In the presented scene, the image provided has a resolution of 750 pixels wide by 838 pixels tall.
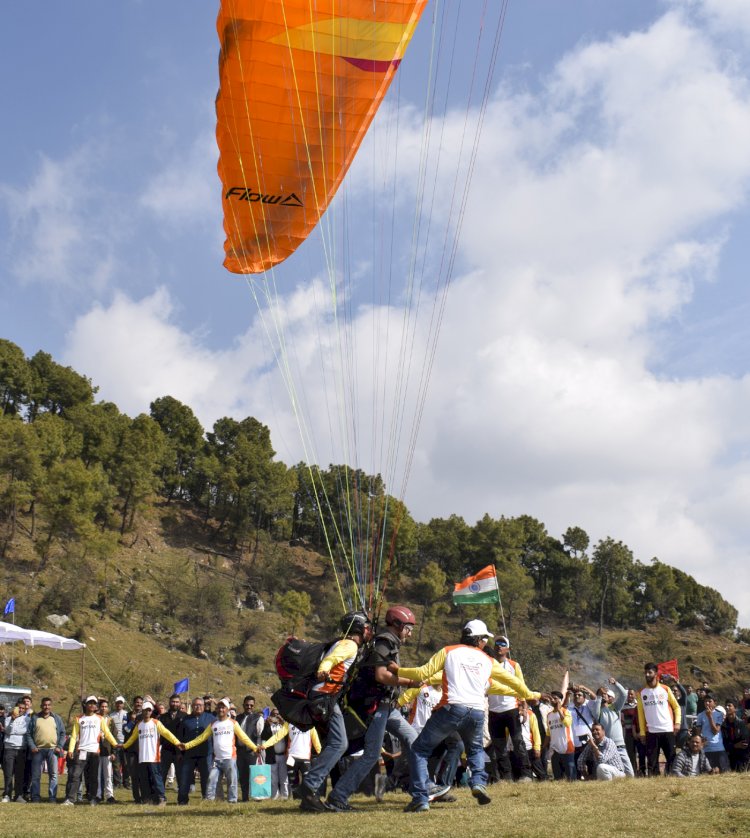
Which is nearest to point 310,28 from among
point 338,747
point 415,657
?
point 338,747

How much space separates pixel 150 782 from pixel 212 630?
5928 centimetres

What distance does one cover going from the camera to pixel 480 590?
22281 mm

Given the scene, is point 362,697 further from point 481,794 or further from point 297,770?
point 297,770

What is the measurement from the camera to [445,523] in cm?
9869

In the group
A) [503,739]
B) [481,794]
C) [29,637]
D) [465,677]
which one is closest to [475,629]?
[465,677]

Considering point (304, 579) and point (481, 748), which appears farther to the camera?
point (304, 579)

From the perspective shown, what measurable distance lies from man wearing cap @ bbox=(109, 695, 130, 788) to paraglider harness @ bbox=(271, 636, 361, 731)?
936cm

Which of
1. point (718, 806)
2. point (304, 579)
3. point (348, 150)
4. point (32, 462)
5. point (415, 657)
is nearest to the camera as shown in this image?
point (718, 806)

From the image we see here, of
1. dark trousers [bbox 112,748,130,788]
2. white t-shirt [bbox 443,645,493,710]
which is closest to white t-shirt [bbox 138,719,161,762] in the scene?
dark trousers [bbox 112,748,130,788]

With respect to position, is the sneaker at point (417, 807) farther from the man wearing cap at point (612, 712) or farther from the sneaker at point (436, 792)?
the man wearing cap at point (612, 712)

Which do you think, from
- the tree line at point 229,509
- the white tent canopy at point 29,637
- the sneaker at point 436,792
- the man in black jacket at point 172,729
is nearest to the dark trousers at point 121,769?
the white tent canopy at point 29,637

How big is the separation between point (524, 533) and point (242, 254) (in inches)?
3564

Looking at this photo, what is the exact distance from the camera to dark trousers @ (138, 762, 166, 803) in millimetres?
12766

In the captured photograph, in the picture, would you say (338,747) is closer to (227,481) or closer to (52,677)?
(52,677)
